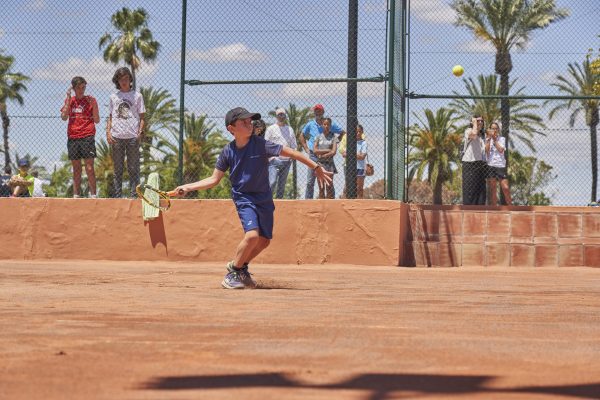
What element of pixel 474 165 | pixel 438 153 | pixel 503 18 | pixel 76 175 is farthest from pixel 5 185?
pixel 438 153

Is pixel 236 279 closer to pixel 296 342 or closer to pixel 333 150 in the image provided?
pixel 296 342

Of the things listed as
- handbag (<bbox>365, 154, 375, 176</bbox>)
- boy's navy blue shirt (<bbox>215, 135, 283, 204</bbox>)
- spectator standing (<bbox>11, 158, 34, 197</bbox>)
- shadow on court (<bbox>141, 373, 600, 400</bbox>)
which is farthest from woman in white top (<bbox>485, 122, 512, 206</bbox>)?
shadow on court (<bbox>141, 373, 600, 400</bbox>)

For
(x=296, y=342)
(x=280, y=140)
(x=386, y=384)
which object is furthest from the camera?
(x=280, y=140)

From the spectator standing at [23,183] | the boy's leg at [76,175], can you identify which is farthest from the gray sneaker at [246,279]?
the spectator standing at [23,183]

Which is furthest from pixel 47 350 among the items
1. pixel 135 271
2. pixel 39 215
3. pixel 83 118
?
pixel 39 215

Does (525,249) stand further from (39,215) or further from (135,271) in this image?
(39,215)

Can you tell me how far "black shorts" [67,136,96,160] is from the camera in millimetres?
13172

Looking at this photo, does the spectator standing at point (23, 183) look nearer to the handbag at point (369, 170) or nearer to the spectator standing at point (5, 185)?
the spectator standing at point (5, 185)

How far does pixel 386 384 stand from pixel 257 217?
16.6 ft

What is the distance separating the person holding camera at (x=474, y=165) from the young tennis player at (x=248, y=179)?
5573 millimetres

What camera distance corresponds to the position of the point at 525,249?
44.5 ft

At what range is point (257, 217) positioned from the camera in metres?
8.63

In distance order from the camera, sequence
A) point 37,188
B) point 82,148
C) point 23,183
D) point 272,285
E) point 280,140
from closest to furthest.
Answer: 1. point 272,285
2. point 82,148
3. point 280,140
4. point 23,183
5. point 37,188

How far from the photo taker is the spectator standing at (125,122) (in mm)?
13055
